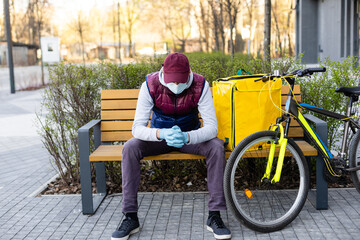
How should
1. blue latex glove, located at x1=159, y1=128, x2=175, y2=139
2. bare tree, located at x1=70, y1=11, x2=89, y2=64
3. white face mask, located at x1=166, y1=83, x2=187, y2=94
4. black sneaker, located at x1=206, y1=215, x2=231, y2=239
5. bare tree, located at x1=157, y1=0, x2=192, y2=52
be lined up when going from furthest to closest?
bare tree, located at x1=70, y1=11, x2=89, y2=64 → bare tree, located at x1=157, y1=0, x2=192, y2=52 → white face mask, located at x1=166, y1=83, x2=187, y2=94 → blue latex glove, located at x1=159, y1=128, x2=175, y2=139 → black sneaker, located at x1=206, y1=215, x2=231, y2=239

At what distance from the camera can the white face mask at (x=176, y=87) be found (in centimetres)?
396

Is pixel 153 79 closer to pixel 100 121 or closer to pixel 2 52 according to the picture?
pixel 100 121

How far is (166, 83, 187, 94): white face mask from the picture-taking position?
13.0 feet

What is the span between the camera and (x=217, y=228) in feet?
12.5

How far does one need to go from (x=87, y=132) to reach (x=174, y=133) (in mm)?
854

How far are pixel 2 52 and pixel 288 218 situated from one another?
2010 inches

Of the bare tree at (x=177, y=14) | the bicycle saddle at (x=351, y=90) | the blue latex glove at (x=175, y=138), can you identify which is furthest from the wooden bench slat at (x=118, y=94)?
the bare tree at (x=177, y=14)

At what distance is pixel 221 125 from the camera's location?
4262mm

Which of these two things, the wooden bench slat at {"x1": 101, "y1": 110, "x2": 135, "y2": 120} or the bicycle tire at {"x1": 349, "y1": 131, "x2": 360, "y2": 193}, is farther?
the wooden bench slat at {"x1": 101, "y1": 110, "x2": 135, "y2": 120}

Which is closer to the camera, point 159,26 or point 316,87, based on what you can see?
point 316,87

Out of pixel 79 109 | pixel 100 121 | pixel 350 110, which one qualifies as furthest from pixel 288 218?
pixel 79 109

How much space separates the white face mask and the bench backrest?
95 centimetres

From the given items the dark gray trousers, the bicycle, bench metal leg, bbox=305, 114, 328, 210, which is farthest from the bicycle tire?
the dark gray trousers

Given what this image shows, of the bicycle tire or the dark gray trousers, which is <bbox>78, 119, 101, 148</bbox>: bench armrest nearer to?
the dark gray trousers
